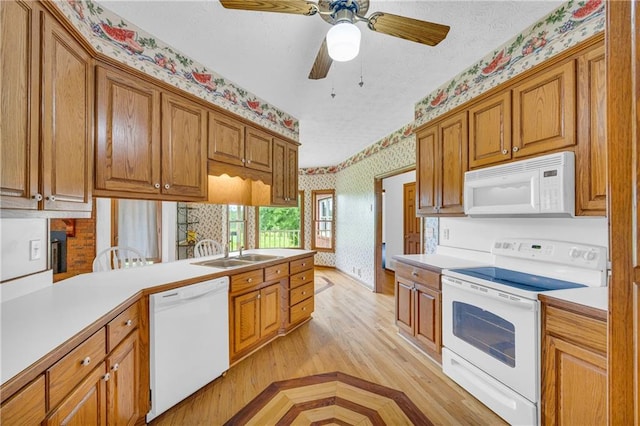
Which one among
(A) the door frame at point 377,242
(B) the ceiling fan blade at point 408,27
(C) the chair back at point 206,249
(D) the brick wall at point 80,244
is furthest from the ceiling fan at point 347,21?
(D) the brick wall at point 80,244

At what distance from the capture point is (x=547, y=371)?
154 centimetres

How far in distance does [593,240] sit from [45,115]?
308 centimetres

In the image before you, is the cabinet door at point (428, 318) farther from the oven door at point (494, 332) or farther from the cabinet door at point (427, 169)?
the cabinet door at point (427, 169)

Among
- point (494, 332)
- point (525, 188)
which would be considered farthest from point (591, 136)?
point (494, 332)

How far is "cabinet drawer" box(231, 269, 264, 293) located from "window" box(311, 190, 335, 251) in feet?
15.2

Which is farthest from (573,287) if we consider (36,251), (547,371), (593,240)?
(36,251)

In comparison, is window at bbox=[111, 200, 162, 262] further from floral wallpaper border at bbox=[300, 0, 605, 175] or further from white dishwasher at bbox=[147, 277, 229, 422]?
floral wallpaper border at bbox=[300, 0, 605, 175]

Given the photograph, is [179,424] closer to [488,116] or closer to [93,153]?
[93,153]

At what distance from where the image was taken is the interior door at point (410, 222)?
5816 mm

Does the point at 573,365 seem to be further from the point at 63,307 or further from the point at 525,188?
the point at 63,307

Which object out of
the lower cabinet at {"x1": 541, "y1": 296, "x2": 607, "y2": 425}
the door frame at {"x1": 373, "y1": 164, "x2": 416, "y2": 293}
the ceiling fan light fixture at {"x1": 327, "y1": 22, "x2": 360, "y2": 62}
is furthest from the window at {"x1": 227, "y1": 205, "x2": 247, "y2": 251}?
the lower cabinet at {"x1": 541, "y1": 296, "x2": 607, "y2": 425}

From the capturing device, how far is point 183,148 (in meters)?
2.24

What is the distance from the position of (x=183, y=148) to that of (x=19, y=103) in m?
→ 1.14

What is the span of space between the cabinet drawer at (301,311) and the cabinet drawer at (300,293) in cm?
5
